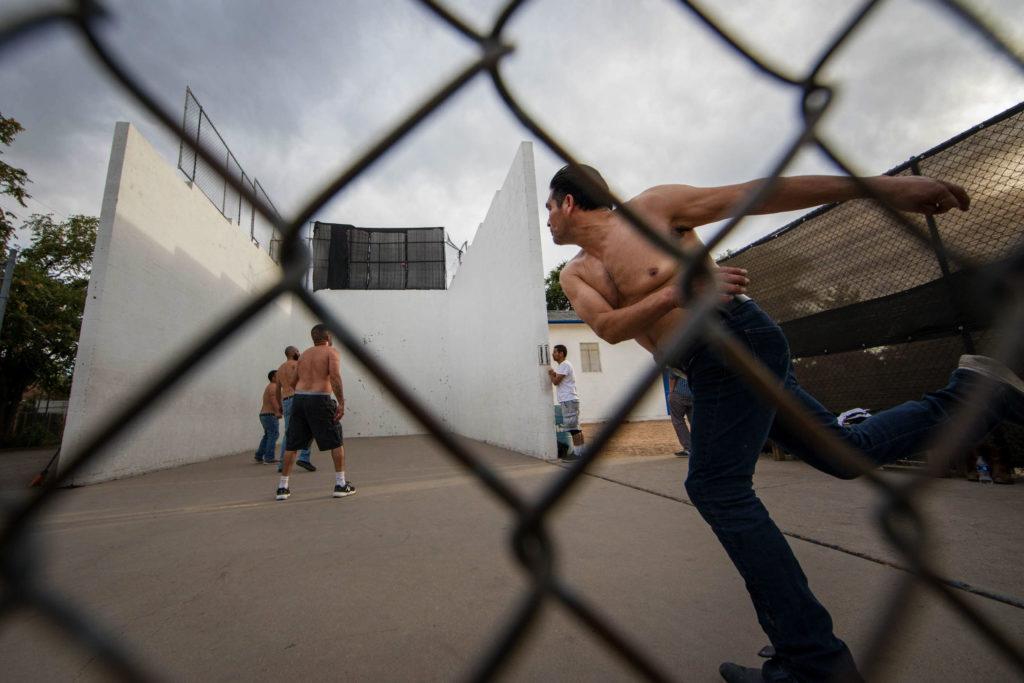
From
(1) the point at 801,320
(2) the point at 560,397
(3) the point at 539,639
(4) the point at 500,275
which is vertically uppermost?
(4) the point at 500,275

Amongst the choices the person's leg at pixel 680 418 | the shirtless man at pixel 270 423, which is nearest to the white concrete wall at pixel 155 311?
the shirtless man at pixel 270 423

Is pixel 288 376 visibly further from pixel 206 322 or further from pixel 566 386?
pixel 566 386

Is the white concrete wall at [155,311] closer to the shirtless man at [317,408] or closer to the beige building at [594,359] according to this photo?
the shirtless man at [317,408]

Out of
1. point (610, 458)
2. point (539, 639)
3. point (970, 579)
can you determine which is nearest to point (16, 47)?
point (539, 639)

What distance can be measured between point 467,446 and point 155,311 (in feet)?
25.5

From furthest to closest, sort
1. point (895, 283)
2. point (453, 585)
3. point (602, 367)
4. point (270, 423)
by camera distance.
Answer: point (602, 367), point (270, 423), point (895, 283), point (453, 585)

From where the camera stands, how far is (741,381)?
4.01 ft

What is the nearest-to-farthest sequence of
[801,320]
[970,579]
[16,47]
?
1. [16,47]
2. [970,579]
3. [801,320]

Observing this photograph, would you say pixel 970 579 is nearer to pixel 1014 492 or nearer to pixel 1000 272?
pixel 1000 272

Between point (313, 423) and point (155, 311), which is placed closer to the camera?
point (313, 423)

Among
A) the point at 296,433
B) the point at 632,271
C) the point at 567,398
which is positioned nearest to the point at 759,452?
the point at 632,271

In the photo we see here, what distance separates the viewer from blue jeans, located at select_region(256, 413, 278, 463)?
7.11 meters

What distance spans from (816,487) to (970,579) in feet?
6.01

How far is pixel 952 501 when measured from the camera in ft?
9.27
